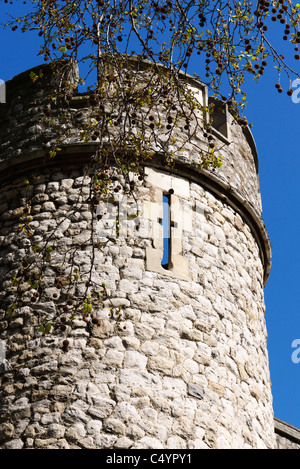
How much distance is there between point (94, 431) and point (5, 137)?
3.26 metres

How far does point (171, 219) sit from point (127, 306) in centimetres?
105

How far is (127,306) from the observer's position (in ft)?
21.2

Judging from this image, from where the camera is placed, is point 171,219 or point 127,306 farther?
point 171,219

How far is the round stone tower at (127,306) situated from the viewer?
598 centimetres

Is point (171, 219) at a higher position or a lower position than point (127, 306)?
higher

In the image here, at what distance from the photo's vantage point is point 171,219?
716 centimetres

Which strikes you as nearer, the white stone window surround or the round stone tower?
the round stone tower

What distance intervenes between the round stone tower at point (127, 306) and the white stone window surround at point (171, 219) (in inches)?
0.5

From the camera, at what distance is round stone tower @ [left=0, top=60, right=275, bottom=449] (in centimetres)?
598

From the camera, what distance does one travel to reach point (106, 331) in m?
6.33

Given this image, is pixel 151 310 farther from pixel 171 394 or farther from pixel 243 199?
pixel 243 199

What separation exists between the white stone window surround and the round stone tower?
0.01 meters

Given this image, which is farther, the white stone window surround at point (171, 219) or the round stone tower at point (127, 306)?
the white stone window surround at point (171, 219)
